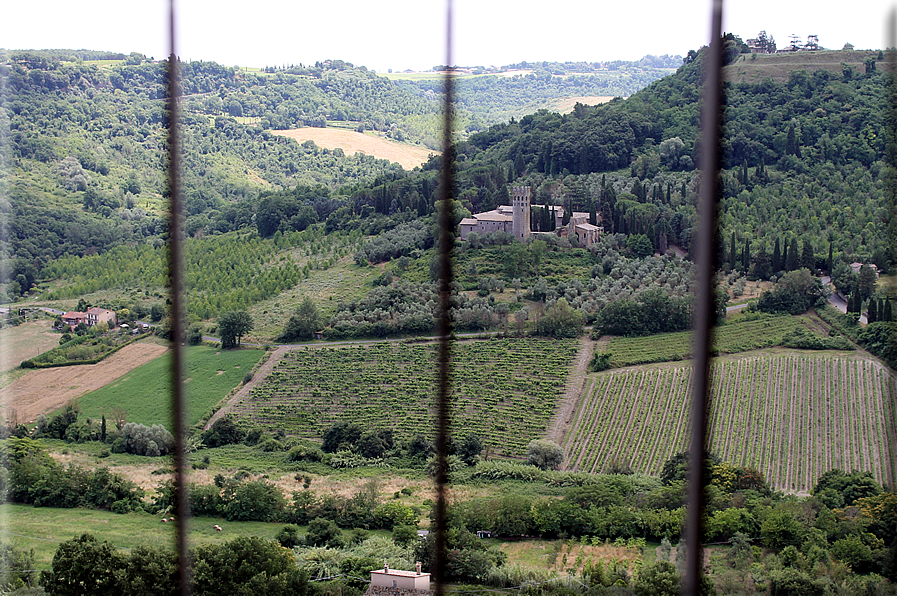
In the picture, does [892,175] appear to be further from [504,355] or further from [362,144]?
[362,144]

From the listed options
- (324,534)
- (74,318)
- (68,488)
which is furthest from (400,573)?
(74,318)

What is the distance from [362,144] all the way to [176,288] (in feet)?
119

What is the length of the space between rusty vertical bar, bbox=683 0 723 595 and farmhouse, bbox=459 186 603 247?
16.9 m

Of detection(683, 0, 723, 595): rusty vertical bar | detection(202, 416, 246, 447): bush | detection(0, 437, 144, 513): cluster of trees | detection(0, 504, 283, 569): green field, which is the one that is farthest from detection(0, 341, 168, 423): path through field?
detection(683, 0, 723, 595): rusty vertical bar

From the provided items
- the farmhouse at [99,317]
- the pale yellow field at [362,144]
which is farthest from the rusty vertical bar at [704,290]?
the pale yellow field at [362,144]

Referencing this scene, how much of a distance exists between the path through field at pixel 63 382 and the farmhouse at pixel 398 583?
8.33m

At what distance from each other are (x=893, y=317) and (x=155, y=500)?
1117 cm

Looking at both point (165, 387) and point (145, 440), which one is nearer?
point (145, 440)

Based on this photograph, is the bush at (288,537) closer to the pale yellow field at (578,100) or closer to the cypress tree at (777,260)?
the cypress tree at (777,260)

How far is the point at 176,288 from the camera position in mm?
2293

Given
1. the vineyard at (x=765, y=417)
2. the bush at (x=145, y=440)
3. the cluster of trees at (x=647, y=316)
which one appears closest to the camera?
the vineyard at (x=765, y=417)

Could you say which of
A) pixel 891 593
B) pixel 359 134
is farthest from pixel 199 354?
pixel 359 134

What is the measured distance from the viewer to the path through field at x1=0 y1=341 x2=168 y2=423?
14.5m

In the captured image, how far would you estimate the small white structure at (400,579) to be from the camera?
716 centimetres
